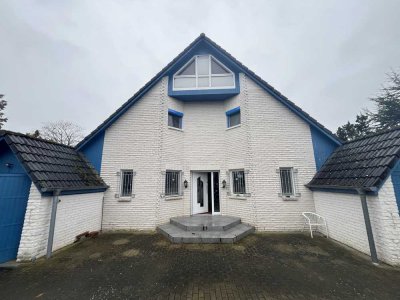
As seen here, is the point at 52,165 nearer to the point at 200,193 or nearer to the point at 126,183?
the point at 126,183

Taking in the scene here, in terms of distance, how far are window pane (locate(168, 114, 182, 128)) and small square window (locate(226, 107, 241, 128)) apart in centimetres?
295

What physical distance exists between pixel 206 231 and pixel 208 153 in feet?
13.8

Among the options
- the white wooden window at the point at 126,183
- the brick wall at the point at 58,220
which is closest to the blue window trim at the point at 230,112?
the white wooden window at the point at 126,183

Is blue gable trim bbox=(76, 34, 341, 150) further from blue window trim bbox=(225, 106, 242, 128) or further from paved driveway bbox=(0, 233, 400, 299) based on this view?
paved driveway bbox=(0, 233, 400, 299)

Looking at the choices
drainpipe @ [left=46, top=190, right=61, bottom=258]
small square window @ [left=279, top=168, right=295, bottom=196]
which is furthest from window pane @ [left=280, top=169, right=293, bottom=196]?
drainpipe @ [left=46, top=190, right=61, bottom=258]

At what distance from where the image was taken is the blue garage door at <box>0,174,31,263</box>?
5.08 meters

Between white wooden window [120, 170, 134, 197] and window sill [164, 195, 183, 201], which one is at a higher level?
white wooden window [120, 170, 134, 197]

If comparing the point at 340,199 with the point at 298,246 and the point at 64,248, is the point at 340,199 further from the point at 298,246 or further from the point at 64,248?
the point at 64,248

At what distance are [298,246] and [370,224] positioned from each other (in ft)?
7.68

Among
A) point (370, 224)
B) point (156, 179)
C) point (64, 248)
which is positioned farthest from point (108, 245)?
point (370, 224)

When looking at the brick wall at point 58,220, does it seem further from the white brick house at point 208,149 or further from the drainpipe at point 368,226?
the drainpipe at point 368,226

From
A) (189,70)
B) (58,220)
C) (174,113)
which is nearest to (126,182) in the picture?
(58,220)

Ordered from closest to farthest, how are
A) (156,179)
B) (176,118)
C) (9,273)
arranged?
(9,273), (156,179), (176,118)

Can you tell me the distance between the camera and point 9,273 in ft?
14.6
